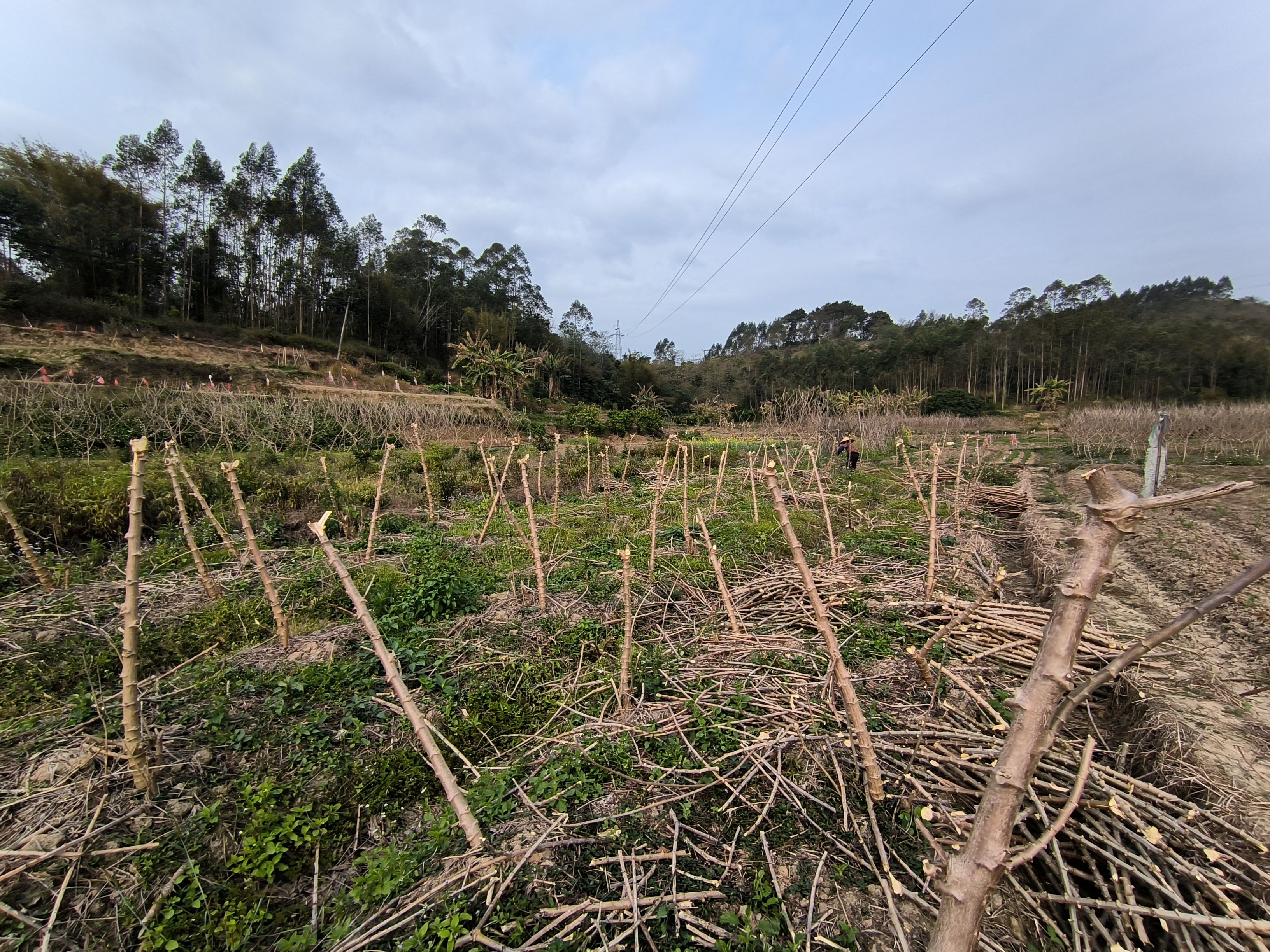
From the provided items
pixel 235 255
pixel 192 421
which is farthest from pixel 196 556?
pixel 235 255

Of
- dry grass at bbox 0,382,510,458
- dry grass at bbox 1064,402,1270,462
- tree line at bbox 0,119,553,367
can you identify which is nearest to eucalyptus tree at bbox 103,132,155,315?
tree line at bbox 0,119,553,367

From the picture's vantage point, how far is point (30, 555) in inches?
159

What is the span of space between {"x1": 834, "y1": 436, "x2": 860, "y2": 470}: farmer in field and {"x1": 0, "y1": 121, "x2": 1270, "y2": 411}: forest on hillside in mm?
10339

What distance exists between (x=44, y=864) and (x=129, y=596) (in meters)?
1.11

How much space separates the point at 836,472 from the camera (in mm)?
13453

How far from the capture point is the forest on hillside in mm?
32531

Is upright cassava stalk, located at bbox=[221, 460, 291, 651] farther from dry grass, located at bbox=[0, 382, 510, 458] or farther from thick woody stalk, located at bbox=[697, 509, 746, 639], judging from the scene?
dry grass, located at bbox=[0, 382, 510, 458]

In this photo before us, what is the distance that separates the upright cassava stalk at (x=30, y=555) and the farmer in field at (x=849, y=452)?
44.2 feet

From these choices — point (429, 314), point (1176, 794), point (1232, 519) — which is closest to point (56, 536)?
point (1176, 794)

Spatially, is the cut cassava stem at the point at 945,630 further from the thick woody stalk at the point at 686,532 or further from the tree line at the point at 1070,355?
the tree line at the point at 1070,355

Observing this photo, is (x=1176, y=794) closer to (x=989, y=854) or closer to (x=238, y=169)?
(x=989, y=854)

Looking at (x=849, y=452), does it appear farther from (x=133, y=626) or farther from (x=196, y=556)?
(x=133, y=626)

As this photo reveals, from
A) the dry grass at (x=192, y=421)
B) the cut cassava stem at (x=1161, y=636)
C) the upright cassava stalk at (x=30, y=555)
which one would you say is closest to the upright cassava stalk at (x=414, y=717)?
the cut cassava stem at (x=1161, y=636)

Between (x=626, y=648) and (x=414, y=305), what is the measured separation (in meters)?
53.7
